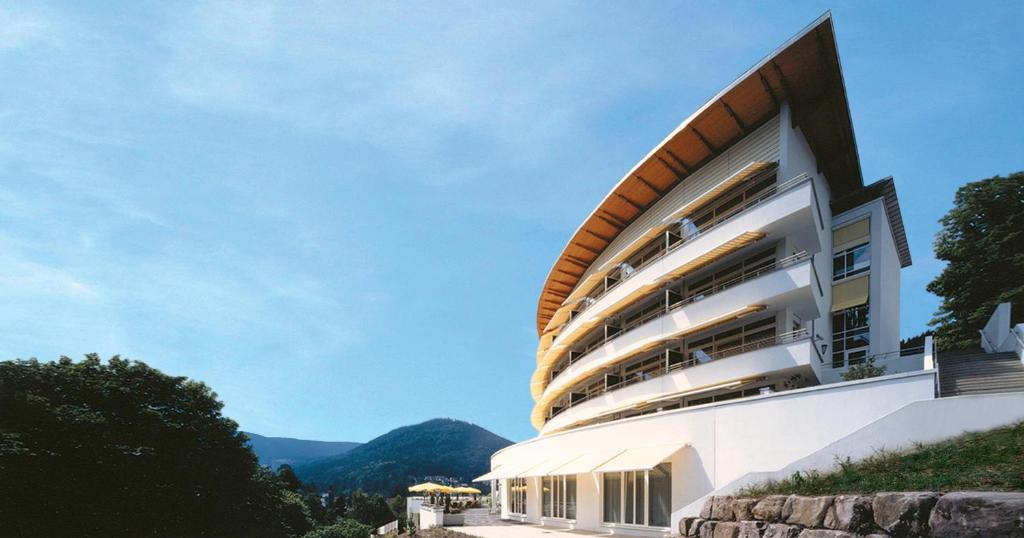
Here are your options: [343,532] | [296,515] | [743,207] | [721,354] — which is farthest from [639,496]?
[296,515]

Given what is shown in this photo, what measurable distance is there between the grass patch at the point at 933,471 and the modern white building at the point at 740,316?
2.67 feet

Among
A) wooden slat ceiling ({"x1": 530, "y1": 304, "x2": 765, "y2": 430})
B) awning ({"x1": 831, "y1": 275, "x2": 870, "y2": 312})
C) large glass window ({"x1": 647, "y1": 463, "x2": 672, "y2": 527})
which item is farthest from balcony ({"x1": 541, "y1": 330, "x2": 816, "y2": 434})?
awning ({"x1": 831, "y1": 275, "x2": 870, "y2": 312})

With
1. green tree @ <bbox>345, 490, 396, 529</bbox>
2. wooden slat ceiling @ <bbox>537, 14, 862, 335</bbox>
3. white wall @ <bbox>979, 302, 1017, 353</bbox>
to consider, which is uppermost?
wooden slat ceiling @ <bbox>537, 14, 862, 335</bbox>

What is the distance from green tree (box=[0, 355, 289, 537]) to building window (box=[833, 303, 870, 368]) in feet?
113

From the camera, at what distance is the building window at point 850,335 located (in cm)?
2833

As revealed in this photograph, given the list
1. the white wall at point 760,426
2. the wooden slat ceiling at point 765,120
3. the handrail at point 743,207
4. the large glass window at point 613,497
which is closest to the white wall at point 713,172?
the wooden slat ceiling at point 765,120

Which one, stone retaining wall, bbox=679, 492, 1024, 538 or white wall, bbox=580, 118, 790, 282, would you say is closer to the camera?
stone retaining wall, bbox=679, 492, 1024, 538

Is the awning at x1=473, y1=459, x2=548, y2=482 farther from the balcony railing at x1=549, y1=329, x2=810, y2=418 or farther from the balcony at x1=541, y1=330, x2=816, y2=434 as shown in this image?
the balcony railing at x1=549, y1=329, x2=810, y2=418

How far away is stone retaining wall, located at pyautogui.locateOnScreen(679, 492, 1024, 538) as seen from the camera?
8.78 meters

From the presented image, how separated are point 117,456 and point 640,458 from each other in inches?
1079

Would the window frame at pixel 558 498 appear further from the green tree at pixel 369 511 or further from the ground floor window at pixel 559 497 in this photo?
the green tree at pixel 369 511

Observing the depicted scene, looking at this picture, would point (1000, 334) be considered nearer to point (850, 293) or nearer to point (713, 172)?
point (850, 293)

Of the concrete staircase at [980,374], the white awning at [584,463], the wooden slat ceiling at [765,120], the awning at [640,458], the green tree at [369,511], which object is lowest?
the green tree at [369,511]

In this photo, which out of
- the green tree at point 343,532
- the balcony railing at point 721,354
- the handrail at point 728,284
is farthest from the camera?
the green tree at point 343,532
